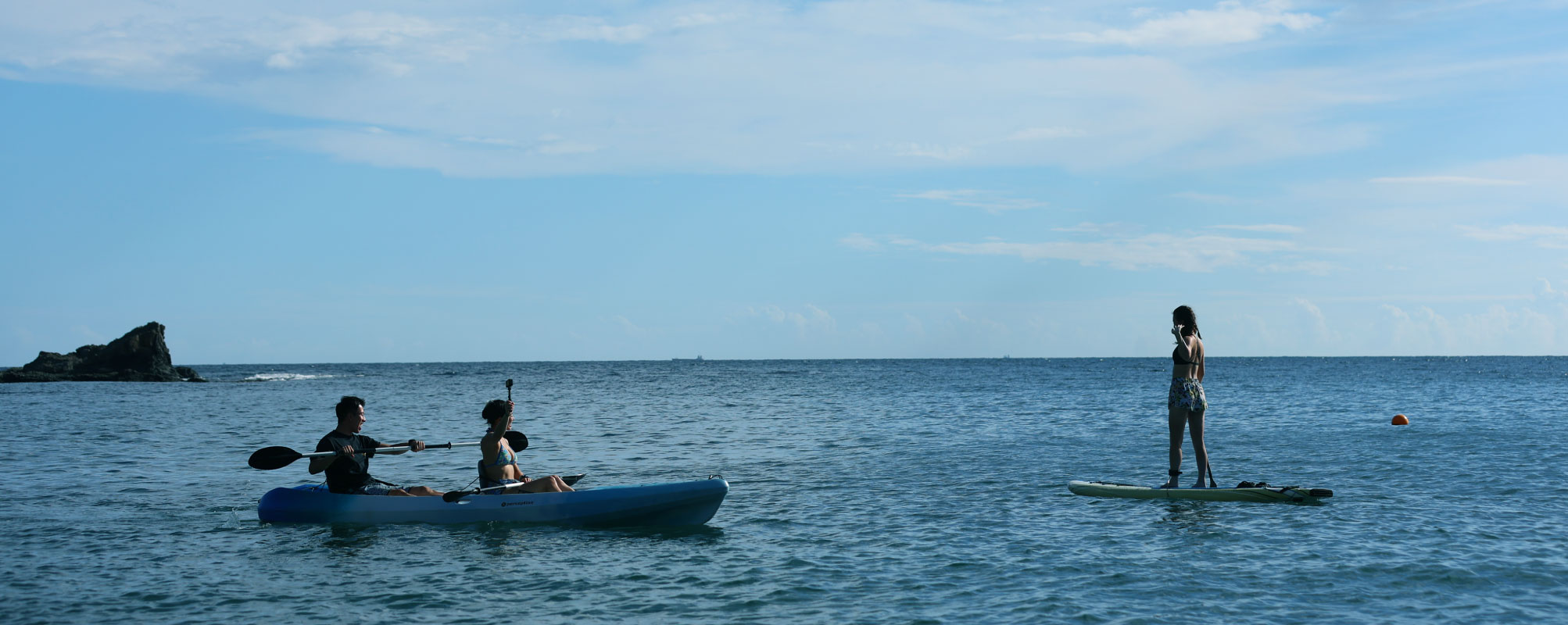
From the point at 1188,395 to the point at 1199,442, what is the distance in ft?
3.21

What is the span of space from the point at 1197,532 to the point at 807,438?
15.9 metres

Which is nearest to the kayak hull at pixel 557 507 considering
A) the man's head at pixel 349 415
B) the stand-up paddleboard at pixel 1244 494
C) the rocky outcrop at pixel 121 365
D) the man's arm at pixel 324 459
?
the man's arm at pixel 324 459

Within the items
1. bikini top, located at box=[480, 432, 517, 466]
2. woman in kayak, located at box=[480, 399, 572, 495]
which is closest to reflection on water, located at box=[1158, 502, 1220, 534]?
woman in kayak, located at box=[480, 399, 572, 495]

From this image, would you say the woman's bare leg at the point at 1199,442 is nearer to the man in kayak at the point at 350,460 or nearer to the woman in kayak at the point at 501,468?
the woman in kayak at the point at 501,468

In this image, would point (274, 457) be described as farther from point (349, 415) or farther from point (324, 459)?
point (349, 415)

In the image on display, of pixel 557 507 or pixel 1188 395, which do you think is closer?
pixel 557 507

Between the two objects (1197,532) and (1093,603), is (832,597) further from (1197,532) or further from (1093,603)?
(1197,532)

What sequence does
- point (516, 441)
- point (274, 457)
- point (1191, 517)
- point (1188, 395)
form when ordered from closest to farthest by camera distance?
point (1191, 517), point (1188, 395), point (274, 457), point (516, 441)

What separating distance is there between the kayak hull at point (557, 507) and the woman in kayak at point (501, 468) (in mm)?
210

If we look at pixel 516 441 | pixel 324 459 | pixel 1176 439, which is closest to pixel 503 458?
pixel 516 441

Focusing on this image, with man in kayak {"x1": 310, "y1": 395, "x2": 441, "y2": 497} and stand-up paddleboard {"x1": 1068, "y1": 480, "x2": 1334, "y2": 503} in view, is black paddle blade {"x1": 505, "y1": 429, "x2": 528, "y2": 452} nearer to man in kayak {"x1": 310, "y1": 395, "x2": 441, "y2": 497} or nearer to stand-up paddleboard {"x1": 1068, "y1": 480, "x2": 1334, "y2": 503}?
man in kayak {"x1": 310, "y1": 395, "x2": 441, "y2": 497}

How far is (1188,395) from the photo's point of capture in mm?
13906

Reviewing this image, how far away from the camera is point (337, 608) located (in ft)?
31.6

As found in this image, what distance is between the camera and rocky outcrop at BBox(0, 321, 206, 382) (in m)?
85.1
